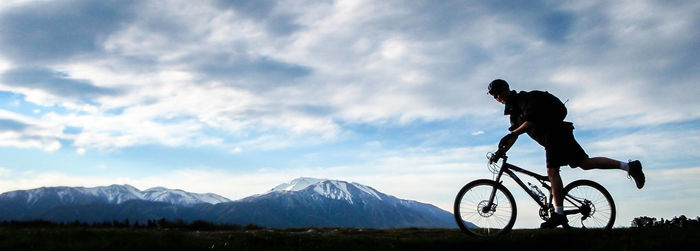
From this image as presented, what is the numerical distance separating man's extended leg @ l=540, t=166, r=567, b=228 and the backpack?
1.03 meters

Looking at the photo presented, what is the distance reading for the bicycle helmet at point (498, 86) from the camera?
10.8 metres

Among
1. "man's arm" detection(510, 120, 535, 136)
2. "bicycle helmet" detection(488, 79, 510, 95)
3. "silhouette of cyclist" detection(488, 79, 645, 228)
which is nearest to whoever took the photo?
"silhouette of cyclist" detection(488, 79, 645, 228)

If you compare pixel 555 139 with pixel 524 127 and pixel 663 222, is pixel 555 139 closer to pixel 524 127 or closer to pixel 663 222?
pixel 524 127

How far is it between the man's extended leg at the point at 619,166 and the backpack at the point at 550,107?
1.04 meters

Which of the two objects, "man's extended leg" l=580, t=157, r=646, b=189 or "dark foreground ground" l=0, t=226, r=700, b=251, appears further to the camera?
"man's extended leg" l=580, t=157, r=646, b=189

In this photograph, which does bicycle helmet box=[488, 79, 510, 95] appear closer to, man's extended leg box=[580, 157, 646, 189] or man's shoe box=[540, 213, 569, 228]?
man's extended leg box=[580, 157, 646, 189]

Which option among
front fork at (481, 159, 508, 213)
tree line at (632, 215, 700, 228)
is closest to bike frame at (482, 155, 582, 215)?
front fork at (481, 159, 508, 213)

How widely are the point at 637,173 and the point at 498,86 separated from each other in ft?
10.4

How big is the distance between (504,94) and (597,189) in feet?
9.36

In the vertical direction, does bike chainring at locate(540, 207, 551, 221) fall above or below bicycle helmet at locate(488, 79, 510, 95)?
below

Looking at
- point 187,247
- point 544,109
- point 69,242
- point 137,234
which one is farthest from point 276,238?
point 544,109

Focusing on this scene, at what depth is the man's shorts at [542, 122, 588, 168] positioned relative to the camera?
1016cm

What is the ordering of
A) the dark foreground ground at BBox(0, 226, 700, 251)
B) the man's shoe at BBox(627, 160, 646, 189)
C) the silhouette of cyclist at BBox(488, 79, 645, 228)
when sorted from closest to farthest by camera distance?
1. the dark foreground ground at BBox(0, 226, 700, 251)
2. the man's shoe at BBox(627, 160, 646, 189)
3. the silhouette of cyclist at BBox(488, 79, 645, 228)

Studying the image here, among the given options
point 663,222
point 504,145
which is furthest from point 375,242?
point 663,222
